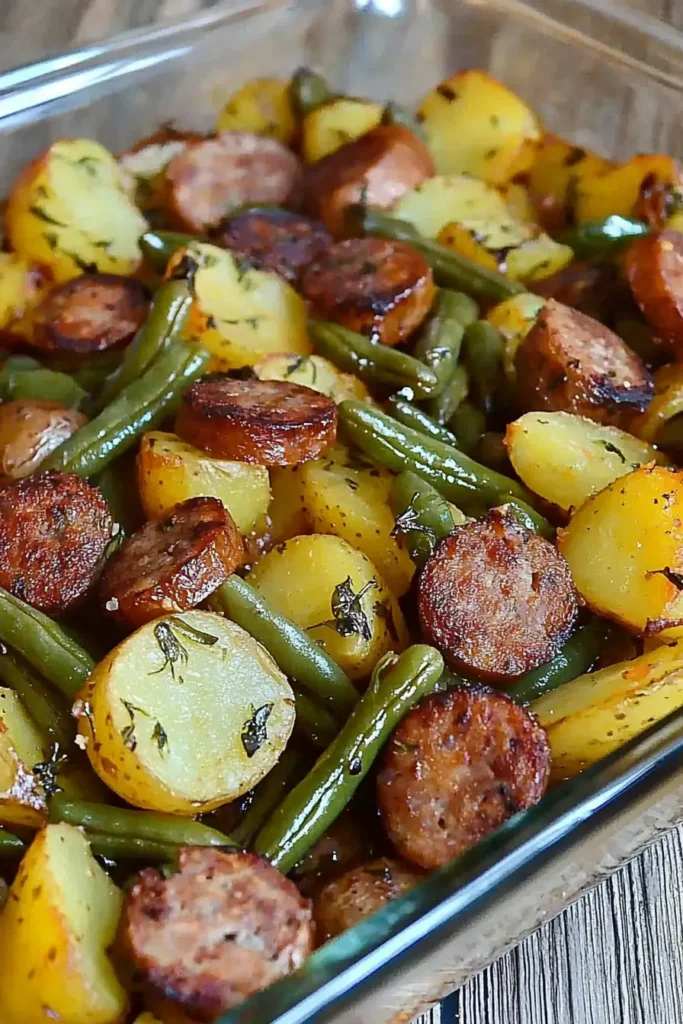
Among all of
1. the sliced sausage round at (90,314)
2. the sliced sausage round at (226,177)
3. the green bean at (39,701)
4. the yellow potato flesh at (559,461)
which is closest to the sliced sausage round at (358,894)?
the green bean at (39,701)

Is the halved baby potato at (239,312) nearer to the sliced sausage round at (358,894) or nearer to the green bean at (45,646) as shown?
the green bean at (45,646)

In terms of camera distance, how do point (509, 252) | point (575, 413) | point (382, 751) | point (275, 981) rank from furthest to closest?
point (509, 252), point (575, 413), point (382, 751), point (275, 981)

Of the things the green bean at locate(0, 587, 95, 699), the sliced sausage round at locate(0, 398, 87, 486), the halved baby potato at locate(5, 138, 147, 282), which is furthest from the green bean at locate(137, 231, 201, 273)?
the green bean at locate(0, 587, 95, 699)

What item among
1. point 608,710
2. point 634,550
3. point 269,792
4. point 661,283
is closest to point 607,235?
point 661,283

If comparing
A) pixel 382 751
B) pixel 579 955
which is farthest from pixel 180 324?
pixel 579 955

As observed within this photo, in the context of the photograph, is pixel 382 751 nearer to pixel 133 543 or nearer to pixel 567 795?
pixel 567 795

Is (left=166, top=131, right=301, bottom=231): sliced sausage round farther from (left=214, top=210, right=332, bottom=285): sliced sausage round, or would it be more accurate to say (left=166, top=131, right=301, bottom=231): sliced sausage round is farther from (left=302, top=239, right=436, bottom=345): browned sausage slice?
(left=302, top=239, right=436, bottom=345): browned sausage slice
